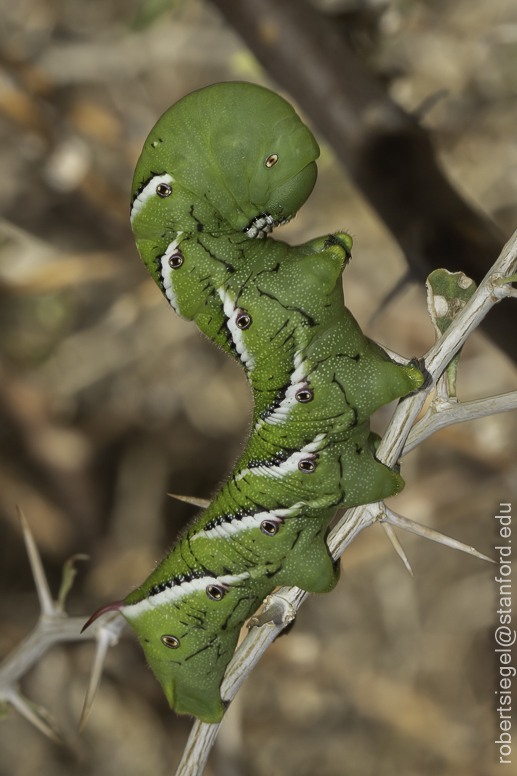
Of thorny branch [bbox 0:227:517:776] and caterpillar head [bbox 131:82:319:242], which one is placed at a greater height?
caterpillar head [bbox 131:82:319:242]

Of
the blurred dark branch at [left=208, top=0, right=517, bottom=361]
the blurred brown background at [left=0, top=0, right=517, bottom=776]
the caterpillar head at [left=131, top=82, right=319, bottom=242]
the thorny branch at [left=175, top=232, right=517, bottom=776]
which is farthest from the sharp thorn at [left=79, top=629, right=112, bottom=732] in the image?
the blurred brown background at [left=0, top=0, right=517, bottom=776]

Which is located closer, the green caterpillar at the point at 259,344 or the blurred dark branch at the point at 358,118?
the green caterpillar at the point at 259,344

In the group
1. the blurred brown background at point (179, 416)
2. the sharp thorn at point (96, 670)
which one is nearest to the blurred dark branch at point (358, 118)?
the blurred brown background at point (179, 416)

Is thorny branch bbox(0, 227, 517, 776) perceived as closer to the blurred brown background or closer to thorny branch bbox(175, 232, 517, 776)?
thorny branch bbox(175, 232, 517, 776)

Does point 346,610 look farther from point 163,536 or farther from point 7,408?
point 7,408

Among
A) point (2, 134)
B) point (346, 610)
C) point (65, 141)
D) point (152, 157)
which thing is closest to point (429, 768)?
point (346, 610)

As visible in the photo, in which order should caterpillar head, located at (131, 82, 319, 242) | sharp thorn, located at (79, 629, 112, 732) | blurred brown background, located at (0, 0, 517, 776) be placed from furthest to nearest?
blurred brown background, located at (0, 0, 517, 776), sharp thorn, located at (79, 629, 112, 732), caterpillar head, located at (131, 82, 319, 242)

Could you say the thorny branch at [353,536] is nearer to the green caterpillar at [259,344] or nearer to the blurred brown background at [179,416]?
the green caterpillar at [259,344]

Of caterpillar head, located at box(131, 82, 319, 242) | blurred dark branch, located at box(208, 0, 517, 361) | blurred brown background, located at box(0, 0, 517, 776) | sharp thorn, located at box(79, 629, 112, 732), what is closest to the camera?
caterpillar head, located at box(131, 82, 319, 242)
